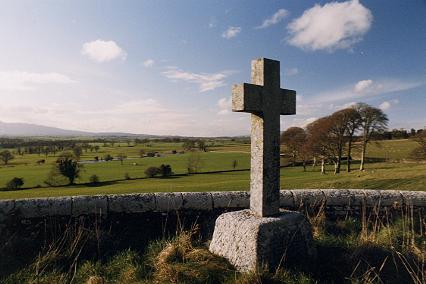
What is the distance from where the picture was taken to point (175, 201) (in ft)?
20.2

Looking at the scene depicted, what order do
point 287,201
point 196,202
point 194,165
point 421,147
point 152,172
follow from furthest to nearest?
point 194,165
point 152,172
point 421,147
point 287,201
point 196,202

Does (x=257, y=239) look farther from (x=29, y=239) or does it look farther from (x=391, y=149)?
(x=391, y=149)

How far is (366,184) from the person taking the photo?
19.5 metres

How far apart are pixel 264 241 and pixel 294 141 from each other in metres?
38.1

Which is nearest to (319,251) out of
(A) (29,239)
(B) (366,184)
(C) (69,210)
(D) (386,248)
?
(D) (386,248)

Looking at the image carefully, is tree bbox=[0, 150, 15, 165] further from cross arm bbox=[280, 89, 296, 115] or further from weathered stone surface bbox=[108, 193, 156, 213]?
cross arm bbox=[280, 89, 296, 115]

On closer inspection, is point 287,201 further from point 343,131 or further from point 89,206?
point 343,131

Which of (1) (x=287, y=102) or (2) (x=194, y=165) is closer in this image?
(1) (x=287, y=102)

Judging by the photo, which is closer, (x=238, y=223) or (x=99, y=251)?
(x=238, y=223)

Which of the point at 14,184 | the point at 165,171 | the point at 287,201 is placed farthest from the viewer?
the point at 165,171

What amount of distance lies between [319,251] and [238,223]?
1.25 meters

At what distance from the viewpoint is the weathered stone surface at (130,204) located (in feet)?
19.6

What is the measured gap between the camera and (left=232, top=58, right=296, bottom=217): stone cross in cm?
480

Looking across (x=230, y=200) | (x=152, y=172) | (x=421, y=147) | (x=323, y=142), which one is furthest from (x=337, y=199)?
(x=152, y=172)
